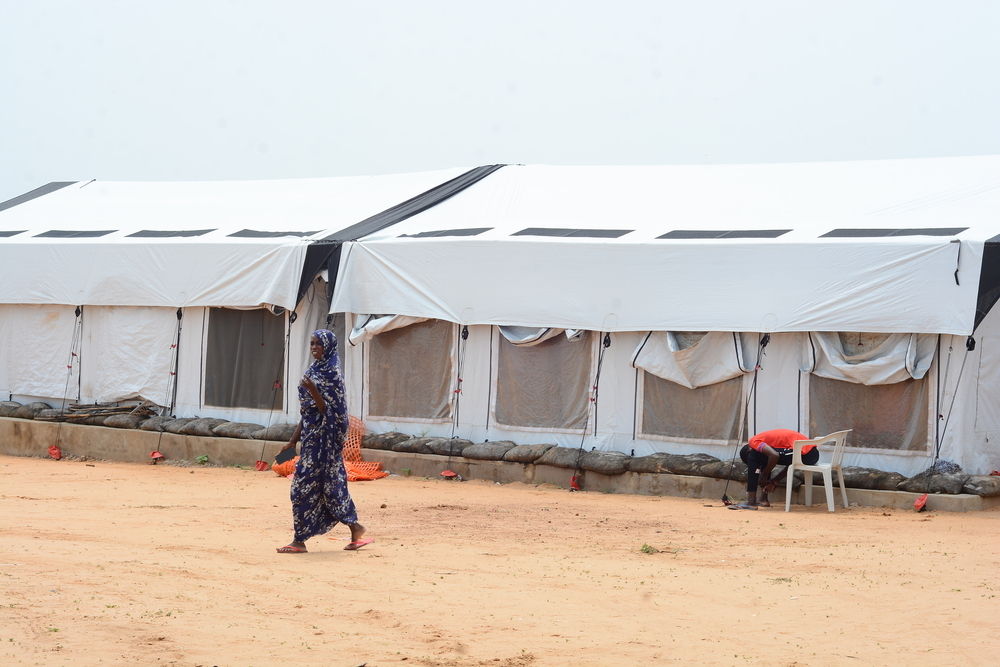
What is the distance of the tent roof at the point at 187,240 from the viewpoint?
45.6ft

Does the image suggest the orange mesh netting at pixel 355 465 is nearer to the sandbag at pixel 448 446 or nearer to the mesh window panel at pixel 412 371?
the mesh window panel at pixel 412 371

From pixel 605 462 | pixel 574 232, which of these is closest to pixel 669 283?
pixel 574 232

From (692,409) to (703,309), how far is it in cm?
101

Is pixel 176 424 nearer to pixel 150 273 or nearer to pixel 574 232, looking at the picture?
pixel 150 273

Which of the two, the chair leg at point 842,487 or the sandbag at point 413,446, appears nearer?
the chair leg at point 842,487

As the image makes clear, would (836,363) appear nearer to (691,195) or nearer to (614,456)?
(614,456)

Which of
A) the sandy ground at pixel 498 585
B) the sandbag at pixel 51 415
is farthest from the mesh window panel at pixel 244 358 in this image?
the sandy ground at pixel 498 585

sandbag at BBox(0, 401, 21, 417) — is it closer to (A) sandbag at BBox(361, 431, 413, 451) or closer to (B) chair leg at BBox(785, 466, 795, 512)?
(A) sandbag at BBox(361, 431, 413, 451)

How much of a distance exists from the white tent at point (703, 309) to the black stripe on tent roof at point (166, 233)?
2859 mm

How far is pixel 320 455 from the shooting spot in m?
7.60

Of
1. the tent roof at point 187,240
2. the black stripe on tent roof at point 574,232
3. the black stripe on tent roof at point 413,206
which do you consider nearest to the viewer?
the black stripe on tent roof at point 574,232

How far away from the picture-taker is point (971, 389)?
10383 millimetres

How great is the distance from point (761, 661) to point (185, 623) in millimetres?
2603

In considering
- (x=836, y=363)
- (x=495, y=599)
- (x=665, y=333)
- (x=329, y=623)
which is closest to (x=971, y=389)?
(x=836, y=363)
